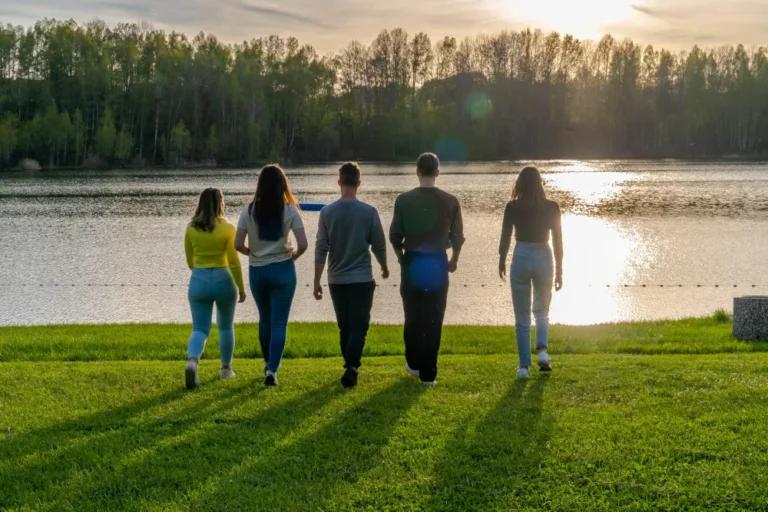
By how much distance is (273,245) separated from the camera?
682 cm

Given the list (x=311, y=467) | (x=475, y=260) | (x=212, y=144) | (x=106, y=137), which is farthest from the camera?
(x=212, y=144)

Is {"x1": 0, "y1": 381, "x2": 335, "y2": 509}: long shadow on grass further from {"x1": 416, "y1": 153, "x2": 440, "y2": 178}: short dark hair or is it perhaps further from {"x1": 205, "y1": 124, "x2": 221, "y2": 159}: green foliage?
{"x1": 205, "y1": 124, "x2": 221, "y2": 159}: green foliage

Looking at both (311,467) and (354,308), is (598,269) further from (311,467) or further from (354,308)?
(311,467)

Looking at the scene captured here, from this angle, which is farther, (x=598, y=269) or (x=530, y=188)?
(x=598, y=269)

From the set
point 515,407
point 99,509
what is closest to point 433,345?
point 515,407

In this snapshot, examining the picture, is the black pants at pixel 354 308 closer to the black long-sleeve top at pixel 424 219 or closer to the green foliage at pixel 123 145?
the black long-sleeve top at pixel 424 219

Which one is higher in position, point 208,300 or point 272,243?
point 272,243

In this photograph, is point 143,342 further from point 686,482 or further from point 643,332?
point 686,482

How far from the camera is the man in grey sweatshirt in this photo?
6797mm

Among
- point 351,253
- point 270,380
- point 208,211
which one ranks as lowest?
point 270,380

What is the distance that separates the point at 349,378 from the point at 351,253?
3.54 ft

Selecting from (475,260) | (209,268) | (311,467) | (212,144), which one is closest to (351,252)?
(209,268)

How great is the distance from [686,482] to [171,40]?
12275cm

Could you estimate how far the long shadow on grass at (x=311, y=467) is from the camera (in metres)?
4.38
